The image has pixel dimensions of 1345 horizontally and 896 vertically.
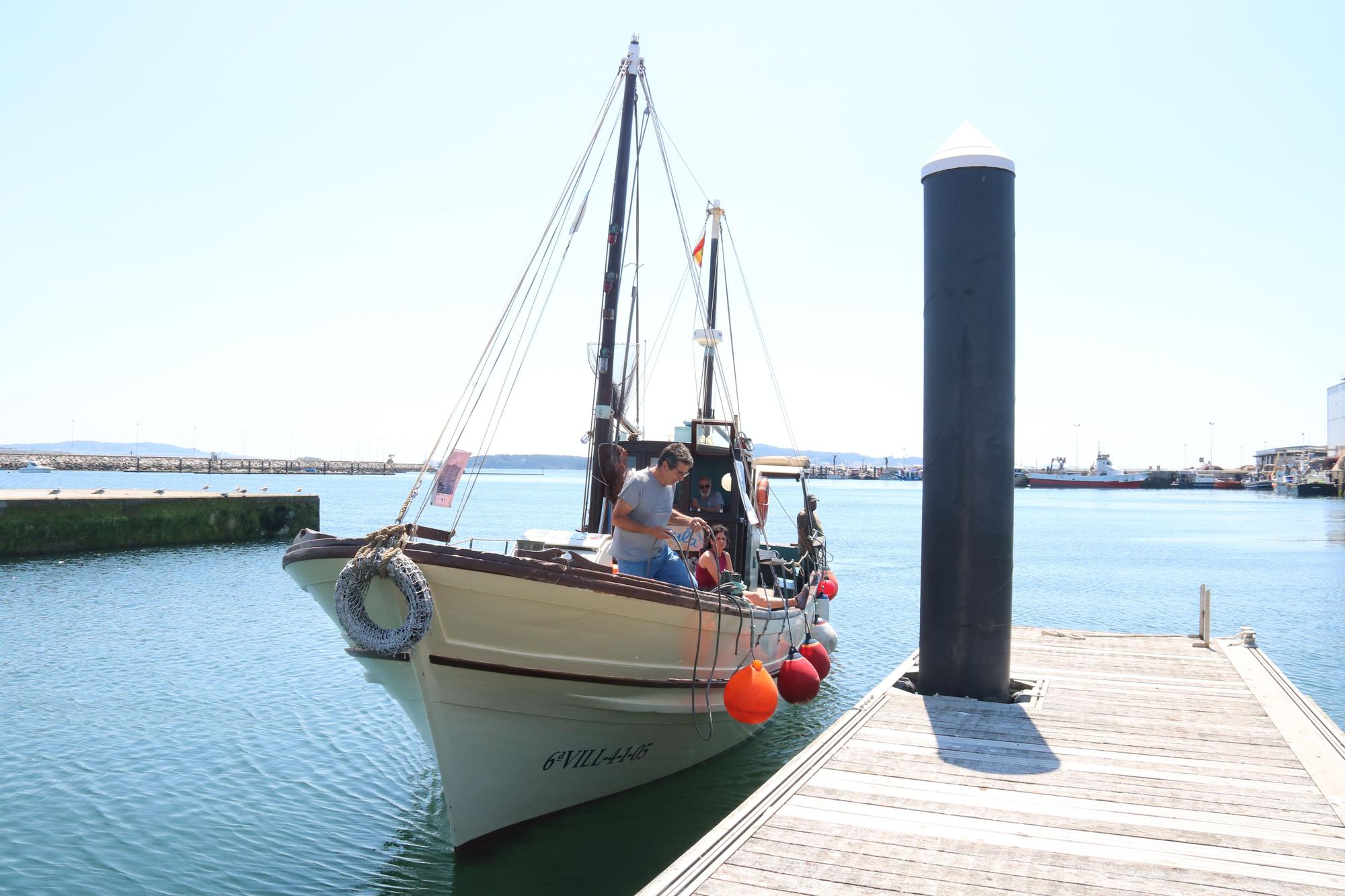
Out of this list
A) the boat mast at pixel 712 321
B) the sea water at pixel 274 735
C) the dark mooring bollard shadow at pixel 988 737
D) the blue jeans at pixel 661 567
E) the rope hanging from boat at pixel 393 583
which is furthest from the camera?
the boat mast at pixel 712 321

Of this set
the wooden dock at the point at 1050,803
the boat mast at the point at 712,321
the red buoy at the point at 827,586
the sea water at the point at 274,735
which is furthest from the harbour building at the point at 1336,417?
the wooden dock at the point at 1050,803

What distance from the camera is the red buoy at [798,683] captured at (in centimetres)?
815

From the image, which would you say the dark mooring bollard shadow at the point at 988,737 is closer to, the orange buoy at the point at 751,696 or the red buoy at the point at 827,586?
the orange buoy at the point at 751,696

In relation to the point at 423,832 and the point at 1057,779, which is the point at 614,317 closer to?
the point at 423,832

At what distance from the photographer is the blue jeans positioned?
7633 millimetres

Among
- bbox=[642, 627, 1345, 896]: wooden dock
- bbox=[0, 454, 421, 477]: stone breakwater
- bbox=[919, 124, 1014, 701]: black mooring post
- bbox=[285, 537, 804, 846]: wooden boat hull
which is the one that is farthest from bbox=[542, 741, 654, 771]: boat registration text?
bbox=[0, 454, 421, 477]: stone breakwater

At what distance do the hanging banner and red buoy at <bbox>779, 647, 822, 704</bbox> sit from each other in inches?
129

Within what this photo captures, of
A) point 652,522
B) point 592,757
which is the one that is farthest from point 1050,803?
point 592,757

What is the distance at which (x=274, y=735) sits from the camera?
10.6m

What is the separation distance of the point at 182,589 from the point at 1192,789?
21.9 m

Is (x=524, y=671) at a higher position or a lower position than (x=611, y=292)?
lower

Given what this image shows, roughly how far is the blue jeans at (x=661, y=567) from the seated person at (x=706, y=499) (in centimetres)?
267

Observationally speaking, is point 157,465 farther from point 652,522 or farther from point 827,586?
point 652,522

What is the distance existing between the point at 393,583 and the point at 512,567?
0.74m
